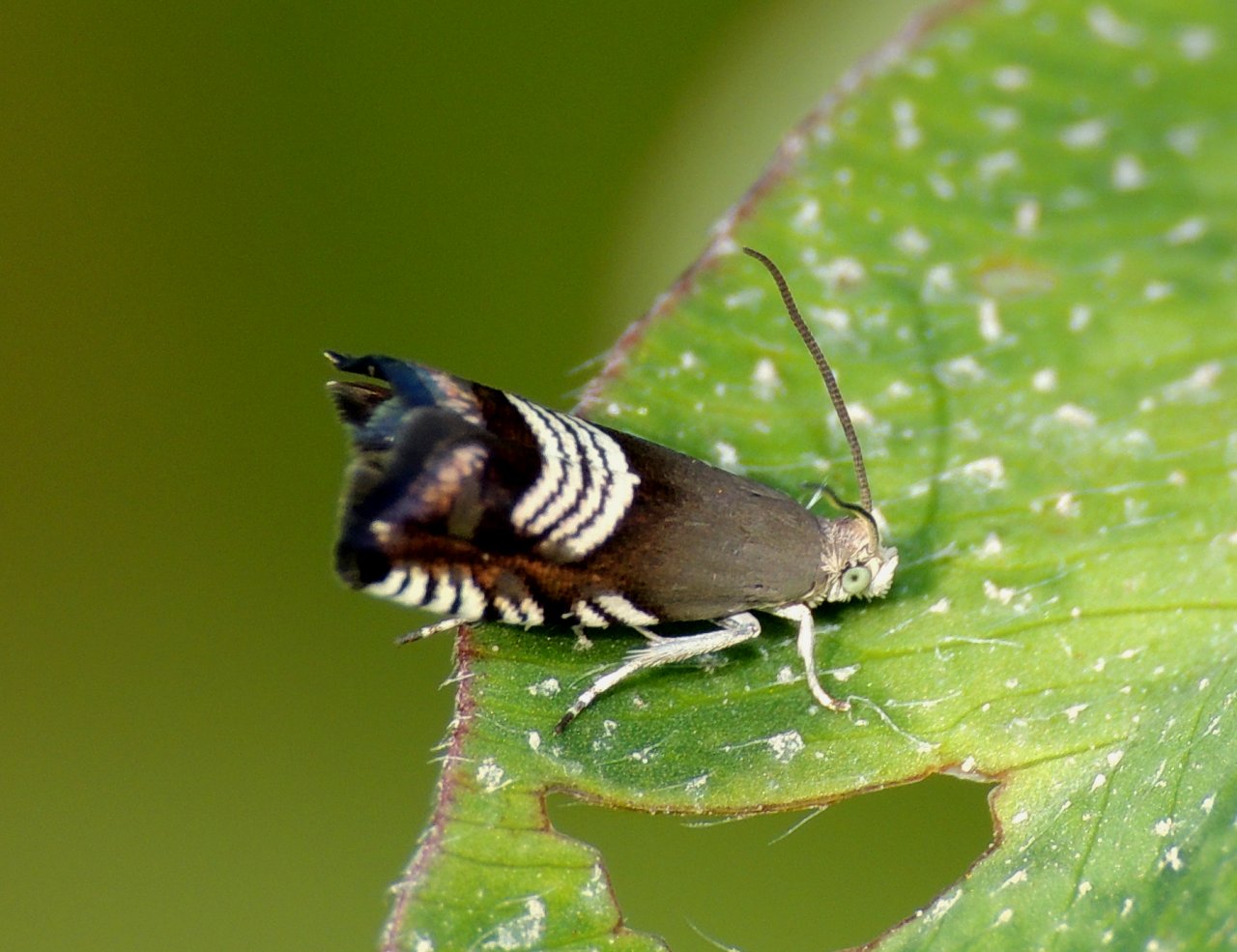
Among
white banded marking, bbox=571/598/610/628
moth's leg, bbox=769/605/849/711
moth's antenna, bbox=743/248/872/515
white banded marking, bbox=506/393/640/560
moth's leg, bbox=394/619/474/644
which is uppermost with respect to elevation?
moth's antenna, bbox=743/248/872/515

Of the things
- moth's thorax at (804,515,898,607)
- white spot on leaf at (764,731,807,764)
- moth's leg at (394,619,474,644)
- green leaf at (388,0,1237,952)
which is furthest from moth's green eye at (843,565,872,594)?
moth's leg at (394,619,474,644)

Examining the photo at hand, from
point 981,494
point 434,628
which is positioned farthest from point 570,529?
point 981,494

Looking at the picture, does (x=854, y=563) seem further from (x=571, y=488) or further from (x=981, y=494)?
(x=571, y=488)

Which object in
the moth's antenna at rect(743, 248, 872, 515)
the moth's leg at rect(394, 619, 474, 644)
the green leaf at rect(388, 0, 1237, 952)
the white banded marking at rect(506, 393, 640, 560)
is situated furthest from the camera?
the moth's antenna at rect(743, 248, 872, 515)

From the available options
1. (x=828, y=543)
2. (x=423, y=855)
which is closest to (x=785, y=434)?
(x=828, y=543)

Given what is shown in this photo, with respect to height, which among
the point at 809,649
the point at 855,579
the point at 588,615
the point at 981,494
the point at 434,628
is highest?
the point at 981,494

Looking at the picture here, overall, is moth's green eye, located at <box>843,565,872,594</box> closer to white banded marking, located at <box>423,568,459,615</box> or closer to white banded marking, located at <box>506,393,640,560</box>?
white banded marking, located at <box>506,393,640,560</box>
